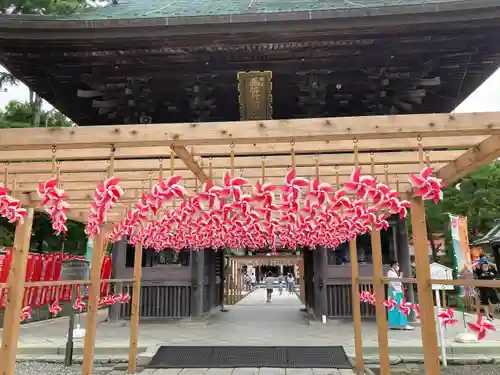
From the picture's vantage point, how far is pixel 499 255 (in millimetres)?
12117

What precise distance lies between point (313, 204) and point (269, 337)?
19.3 ft

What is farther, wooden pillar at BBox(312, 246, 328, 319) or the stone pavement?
wooden pillar at BBox(312, 246, 328, 319)

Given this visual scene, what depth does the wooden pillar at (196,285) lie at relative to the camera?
9.52 metres

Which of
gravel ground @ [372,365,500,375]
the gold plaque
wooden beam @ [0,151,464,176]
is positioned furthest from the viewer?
the gold plaque

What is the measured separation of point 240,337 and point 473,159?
20.0 ft

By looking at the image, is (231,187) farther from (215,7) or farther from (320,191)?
(215,7)

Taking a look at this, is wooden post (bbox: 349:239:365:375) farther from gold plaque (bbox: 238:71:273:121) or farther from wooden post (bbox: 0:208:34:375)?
wooden post (bbox: 0:208:34:375)

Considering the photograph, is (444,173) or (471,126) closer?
(471,126)

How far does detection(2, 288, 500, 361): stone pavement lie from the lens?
6.70 metres

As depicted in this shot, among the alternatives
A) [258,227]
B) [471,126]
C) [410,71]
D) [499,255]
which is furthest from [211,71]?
[499,255]

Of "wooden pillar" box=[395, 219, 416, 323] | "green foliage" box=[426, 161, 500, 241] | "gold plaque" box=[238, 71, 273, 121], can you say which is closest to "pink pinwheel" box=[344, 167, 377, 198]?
"gold plaque" box=[238, 71, 273, 121]

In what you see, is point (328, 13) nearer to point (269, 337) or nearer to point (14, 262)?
point (14, 262)

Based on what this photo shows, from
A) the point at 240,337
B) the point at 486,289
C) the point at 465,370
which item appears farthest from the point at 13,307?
the point at 486,289

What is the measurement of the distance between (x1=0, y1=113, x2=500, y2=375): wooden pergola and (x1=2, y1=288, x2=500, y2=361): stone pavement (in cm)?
233
